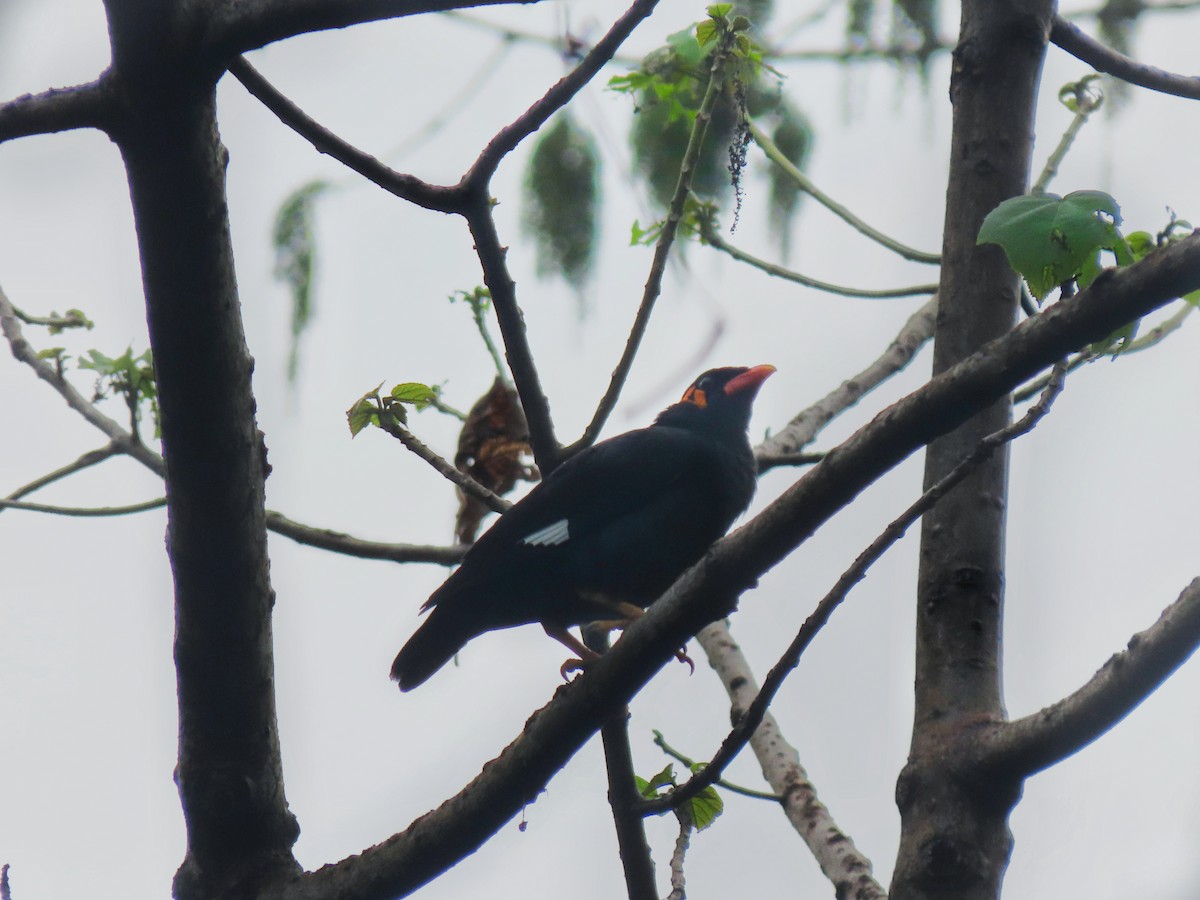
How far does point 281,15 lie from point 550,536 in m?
2.22

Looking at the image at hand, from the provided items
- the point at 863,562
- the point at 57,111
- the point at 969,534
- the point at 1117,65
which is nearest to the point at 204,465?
the point at 57,111

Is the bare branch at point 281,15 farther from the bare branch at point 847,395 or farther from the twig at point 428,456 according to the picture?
the bare branch at point 847,395

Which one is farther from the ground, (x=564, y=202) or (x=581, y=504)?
(x=564, y=202)

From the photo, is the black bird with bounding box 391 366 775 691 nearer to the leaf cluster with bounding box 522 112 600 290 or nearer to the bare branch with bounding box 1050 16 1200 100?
the leaf cluster with bounding box 522 112 600 290

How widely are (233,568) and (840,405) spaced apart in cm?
262

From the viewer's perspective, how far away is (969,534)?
2.84 meters

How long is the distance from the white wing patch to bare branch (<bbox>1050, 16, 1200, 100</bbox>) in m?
2.00

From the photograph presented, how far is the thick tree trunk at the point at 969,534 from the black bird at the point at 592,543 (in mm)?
1329

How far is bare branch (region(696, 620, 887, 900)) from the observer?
3.23 m

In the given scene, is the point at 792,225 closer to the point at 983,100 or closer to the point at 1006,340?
the point at 983,100

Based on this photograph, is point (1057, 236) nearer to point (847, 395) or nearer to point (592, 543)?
point (592, 543)

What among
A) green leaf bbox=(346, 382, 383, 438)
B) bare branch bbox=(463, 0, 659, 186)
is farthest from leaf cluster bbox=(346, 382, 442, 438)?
bare branch bbox=(463, 0, 659, 186)

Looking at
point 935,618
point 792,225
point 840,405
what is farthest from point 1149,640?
point 792,225

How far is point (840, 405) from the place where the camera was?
4.73 metres
